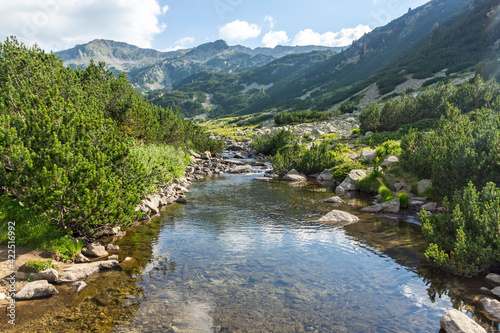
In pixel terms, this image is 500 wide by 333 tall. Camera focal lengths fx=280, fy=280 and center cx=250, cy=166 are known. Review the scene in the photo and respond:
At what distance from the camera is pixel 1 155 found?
348 inches

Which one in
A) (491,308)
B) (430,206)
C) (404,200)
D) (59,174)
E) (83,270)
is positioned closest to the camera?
(491,308)

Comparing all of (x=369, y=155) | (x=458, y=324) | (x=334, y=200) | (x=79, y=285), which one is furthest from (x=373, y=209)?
(x=79, y=285)

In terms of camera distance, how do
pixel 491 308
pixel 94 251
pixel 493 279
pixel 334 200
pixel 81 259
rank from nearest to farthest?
pixel 491 308, pixel 493 279, pixel 81 259, pixel 94 251, pixel 334 200

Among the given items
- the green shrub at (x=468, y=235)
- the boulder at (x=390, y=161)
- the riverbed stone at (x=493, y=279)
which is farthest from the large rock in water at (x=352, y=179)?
the riverbed stone at (x=493, y=279)

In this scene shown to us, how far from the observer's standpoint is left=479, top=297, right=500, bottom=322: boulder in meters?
7.10

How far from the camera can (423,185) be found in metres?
18.8

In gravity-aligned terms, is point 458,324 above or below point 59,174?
below

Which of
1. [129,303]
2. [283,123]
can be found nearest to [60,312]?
[129,303]

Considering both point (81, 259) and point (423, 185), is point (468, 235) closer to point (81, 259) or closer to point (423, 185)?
point (423, 185)

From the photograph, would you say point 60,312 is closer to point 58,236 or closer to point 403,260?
point 58,236

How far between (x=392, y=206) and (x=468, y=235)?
8.19 m

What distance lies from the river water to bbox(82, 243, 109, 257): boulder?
2.63ft

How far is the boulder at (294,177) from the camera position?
28531 millimetres

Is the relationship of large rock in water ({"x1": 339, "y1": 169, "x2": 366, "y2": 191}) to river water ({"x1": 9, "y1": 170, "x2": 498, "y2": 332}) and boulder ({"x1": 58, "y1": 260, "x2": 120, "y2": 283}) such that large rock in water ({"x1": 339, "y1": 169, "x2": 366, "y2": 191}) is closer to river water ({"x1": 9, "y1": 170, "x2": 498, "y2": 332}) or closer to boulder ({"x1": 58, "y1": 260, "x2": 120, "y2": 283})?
river water ({"x1": 9, "y1": 170, "x2": 498, "y2": 332})
